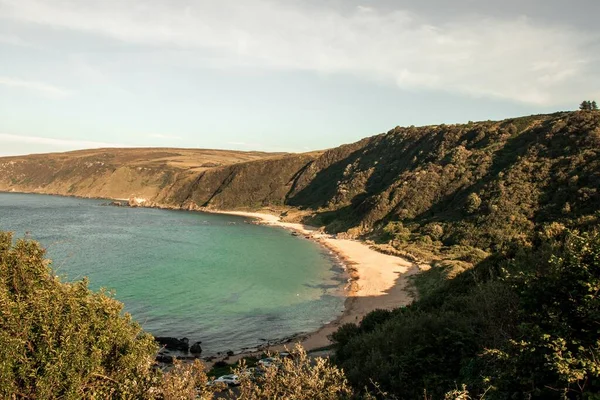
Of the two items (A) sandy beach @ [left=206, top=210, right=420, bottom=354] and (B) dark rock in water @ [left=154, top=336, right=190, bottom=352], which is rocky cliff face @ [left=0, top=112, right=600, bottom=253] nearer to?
(A) sandy beach @ [left=206, top=210, right=420, bottom=354]

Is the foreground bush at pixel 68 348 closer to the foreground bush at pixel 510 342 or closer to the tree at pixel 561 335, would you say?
the foreground bush at pixel 510 342

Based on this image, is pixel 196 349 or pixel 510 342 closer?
pixel 510 342

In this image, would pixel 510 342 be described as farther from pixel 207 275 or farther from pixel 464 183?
pixel 464 183

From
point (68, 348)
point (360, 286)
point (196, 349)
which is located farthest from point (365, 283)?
point (68, 348)

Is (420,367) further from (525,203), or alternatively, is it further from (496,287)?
(525,203)

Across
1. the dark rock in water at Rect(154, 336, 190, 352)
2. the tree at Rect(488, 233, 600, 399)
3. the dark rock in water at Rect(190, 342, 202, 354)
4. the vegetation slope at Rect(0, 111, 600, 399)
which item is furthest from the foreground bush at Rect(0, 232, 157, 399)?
the dark rock in water at Rect(154, 336, 190, 352)

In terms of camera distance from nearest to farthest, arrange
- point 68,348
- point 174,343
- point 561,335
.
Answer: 1. point 561,335
2. point 68,348
3. point 174,343

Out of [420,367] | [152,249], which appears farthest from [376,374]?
[152,249]
